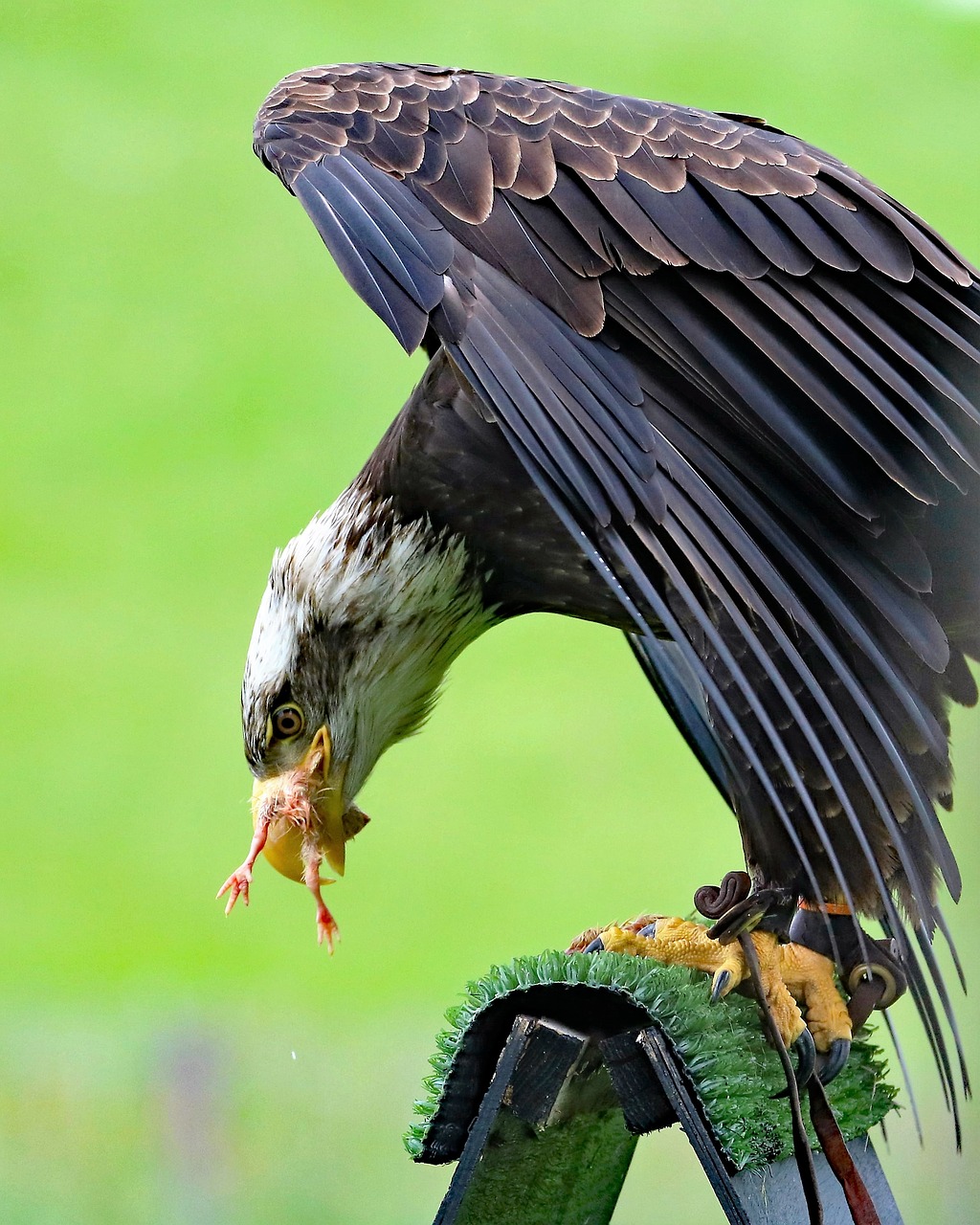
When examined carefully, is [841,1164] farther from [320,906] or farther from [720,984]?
[320,906]

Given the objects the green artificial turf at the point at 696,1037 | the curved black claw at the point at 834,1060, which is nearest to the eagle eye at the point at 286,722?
the green artificial turf at the point at 696,1037

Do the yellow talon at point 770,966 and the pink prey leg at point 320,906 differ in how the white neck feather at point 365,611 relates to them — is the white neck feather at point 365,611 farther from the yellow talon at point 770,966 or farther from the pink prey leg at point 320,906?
the yellow talon at point 770,966

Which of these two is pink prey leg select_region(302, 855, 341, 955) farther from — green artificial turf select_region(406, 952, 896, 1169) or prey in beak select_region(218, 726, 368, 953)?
green artificial turf select_region(406, 952, 896, 1169)

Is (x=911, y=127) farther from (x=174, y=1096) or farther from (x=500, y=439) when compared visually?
(x=174, y=1096)

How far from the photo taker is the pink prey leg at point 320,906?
63.9 inches

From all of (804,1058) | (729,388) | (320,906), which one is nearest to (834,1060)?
(804,1058)

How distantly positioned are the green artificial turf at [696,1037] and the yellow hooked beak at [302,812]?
1.37 ft

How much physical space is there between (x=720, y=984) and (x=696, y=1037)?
166 mm

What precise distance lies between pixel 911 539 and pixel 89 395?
8.96ft

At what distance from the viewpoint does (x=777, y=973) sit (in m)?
1.43

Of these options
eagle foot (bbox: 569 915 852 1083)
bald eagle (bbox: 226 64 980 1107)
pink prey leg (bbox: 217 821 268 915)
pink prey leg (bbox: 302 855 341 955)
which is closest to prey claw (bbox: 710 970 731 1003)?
eagle foot (bbox: 569 915 852 1083)

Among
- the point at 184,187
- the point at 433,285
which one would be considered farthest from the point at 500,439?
the point at 184,187

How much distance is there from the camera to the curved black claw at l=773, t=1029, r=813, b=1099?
4.42 feet

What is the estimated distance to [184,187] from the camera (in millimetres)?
3611
